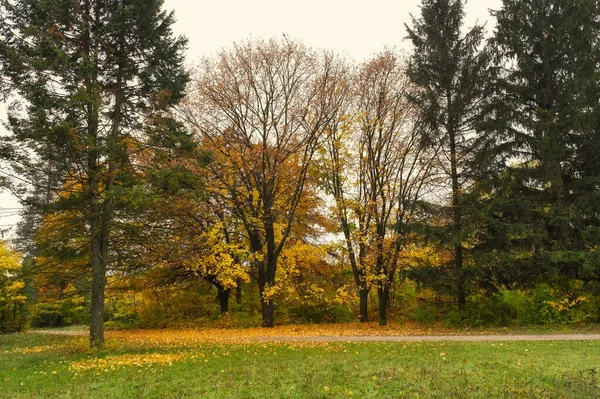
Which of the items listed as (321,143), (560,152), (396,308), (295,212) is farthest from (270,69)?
(396,308)

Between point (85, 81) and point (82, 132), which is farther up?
point (85, 81)

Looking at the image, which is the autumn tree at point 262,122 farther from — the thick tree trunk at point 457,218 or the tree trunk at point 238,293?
the thick tree trunk at point 457,218

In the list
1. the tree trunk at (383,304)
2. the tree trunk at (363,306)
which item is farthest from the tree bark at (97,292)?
the tree trunk at (363,306)

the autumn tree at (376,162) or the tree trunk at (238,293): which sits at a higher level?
the autumn tree at (376,162)

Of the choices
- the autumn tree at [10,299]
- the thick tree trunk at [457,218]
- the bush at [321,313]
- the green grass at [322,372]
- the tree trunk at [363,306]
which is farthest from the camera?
the bush at [321,313]

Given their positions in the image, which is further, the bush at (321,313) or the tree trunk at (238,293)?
the tree trunk at (238,293)

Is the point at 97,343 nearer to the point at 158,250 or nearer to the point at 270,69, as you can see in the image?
the point at 158,250

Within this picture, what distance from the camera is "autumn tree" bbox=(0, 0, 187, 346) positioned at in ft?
37.2

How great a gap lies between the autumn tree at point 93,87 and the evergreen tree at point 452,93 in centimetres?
1100

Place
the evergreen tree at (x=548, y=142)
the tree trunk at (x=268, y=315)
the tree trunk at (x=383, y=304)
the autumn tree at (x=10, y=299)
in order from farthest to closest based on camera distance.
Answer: the autumn tree at (x=10, y=299), the tree trunk at (x=268, y=315), the tree trunk at (x=383, y=304), the evergreen tree at (x=548, y=142)

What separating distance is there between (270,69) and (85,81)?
935 cm

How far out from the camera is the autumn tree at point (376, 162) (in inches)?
761

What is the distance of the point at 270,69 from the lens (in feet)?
63.6

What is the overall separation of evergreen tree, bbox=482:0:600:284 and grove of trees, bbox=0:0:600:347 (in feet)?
0.28
